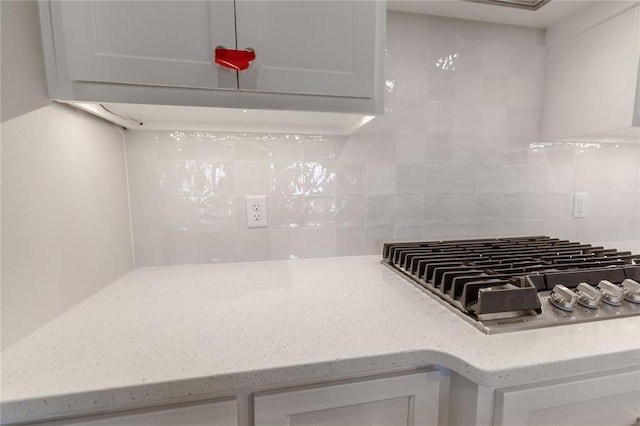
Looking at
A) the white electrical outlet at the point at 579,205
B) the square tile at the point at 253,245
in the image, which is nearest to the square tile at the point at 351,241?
the square tile at the point at 253,245

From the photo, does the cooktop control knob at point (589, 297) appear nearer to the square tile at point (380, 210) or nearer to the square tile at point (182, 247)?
the square tile at point (380, 210)

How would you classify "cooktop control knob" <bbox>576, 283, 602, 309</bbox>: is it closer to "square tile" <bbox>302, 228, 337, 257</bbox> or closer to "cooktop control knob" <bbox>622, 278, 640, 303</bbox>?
"cooktop control knob" <bbox>622, 278, 640, 303</bbox>

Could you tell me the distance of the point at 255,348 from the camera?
54 centimetres

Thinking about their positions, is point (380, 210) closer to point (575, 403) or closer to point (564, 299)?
point (564, 299)

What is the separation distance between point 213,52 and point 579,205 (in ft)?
5.25

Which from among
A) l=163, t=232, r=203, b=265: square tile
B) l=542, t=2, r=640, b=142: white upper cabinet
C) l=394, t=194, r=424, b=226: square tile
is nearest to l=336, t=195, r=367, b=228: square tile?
l=394, t=194, r=424, b=226: square tile

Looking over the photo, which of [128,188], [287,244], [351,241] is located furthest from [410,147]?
[128,188]

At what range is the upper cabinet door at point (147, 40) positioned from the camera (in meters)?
0.60

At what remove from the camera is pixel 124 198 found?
98 cm

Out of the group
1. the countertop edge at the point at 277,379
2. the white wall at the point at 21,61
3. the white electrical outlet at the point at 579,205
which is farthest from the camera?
the white electrical outlet at the point at 579,205

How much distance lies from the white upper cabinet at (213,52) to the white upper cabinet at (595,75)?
Answer: 0.85 metres

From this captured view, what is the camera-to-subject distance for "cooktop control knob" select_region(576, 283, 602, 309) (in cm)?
66

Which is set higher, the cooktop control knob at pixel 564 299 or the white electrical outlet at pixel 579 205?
the white electrical outlet at pixel 579 205

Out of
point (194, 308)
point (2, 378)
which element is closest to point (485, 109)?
point (194, 308)
